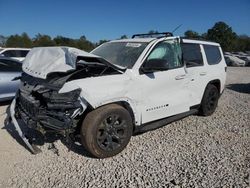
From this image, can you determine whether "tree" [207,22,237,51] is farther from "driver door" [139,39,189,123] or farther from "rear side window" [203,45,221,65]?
"driver door" [139,39,189,123]

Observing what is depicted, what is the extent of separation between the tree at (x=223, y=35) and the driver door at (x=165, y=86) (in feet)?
186

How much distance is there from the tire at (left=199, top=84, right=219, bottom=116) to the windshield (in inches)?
82.1

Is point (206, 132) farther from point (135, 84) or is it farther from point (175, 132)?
point (135, 84)

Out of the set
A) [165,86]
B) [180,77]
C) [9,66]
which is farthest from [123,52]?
[9,66]

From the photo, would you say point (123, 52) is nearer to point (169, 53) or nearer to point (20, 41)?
point (169, 53)

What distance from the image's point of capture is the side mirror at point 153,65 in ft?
15.9

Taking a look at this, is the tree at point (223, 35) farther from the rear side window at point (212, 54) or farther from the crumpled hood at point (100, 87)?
the crumpled hood at point (100, 87)

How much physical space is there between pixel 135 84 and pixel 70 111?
3.81 ft

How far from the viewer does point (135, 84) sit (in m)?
4.65

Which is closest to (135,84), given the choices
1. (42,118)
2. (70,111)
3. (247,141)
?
(70,111)

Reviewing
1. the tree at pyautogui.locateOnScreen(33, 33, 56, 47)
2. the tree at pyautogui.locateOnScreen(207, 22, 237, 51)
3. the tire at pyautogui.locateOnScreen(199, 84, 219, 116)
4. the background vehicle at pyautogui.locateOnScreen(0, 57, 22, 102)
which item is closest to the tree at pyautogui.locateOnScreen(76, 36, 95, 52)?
the tree at pyautogui.locateOnScreen(33, 33, 56, 47)

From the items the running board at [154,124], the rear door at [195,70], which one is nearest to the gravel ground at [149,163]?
the running board at [154,124]

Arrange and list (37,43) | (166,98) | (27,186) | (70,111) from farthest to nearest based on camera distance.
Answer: (37,43)
(166,98)
(70,111)
(27,186)

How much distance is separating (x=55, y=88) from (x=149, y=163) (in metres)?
1.73
